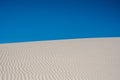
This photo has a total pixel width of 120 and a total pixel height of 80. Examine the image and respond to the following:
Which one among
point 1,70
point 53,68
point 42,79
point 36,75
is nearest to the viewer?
point 42,79

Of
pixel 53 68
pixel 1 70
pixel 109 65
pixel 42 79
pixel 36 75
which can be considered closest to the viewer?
pixel 42 79

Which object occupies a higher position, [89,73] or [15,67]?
[15,67]

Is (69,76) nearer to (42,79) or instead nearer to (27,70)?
(42,79)

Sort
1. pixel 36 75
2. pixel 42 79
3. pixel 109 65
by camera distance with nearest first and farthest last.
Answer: pixel 42 79, pixel 36 75, pixel 109 65

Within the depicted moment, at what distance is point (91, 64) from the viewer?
23.3 feet

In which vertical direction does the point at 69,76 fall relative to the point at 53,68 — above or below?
below

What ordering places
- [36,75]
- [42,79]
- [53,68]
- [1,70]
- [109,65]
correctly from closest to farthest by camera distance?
1. [42,79]
2. [36,75]
3. [1,70]
4. [53,68]
5. [109,65]

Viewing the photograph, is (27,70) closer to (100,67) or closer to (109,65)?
(100,67)

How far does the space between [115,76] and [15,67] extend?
3241 mm

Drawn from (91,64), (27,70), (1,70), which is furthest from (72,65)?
(1,70)

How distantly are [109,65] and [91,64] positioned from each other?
2.09ft

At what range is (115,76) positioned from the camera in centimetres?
544

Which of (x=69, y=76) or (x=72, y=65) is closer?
(x=69, y=76)

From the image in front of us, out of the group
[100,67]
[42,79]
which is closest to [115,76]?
[100,67]
